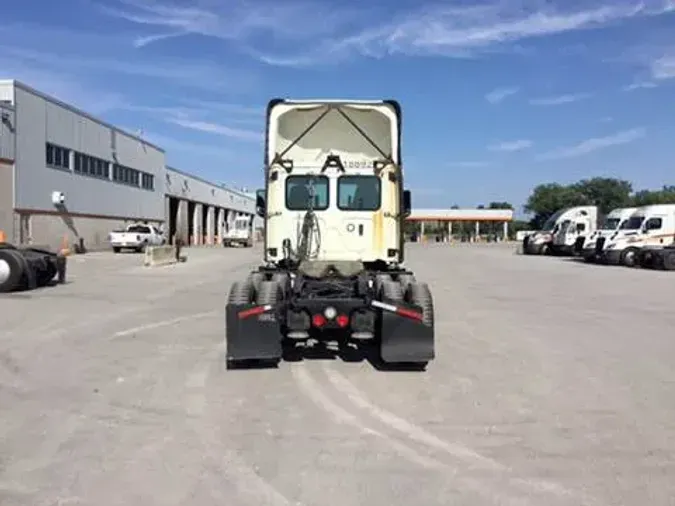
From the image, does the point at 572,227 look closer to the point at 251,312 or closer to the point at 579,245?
the point at 579,245

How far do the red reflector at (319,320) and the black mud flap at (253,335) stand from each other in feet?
1.94

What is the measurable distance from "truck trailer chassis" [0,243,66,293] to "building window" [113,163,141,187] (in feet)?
110

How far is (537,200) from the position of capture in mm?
138125

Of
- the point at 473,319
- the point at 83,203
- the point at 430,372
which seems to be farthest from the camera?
the point at 83,203

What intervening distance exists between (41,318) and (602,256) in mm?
33156

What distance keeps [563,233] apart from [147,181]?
33007mm

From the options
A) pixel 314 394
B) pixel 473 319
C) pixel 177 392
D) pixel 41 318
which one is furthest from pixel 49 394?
pixel 473 319

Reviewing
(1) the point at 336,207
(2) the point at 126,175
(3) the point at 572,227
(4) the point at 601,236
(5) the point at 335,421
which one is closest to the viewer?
(5) the point at 335,421

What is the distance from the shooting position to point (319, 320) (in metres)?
9.73

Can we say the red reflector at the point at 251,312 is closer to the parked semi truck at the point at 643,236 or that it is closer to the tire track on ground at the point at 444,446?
the tire track on ground at the point at 444,446

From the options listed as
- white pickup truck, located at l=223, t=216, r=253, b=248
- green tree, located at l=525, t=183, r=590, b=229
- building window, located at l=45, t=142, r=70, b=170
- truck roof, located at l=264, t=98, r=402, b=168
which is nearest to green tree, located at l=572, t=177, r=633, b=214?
green tree, located at l=525, t=183, r=590, b=229

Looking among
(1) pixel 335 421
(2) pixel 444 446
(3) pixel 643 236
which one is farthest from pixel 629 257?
(2) pixel 444 446

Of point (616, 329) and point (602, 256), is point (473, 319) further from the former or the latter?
point (602, 256)

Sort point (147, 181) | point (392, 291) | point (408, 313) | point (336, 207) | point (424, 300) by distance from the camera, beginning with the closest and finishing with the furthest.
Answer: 1. point (408, 313)
2. point (424, 300)
3. point (392, 291)
4. point (336, 207)
5. point (147, 181)
